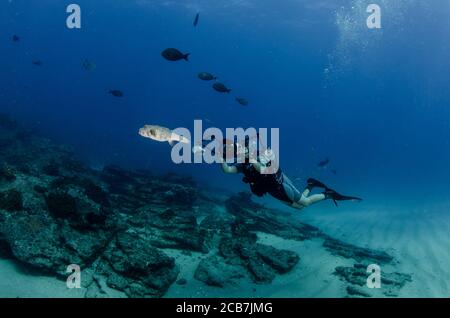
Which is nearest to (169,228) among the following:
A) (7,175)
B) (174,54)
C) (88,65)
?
(7,175)

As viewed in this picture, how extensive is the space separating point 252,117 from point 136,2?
97.7m

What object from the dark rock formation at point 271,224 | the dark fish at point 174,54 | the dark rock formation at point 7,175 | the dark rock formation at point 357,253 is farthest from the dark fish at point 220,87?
the dark rock formation at point 7,175

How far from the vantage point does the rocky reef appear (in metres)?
6.36

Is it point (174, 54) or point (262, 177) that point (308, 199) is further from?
point (174, 54)

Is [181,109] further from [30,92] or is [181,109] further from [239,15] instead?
[239,15]

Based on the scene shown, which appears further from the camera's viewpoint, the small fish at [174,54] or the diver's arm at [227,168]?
the small fish at [174,54]

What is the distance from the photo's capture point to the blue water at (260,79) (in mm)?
41719

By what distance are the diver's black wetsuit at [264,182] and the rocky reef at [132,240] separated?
1.90 metres

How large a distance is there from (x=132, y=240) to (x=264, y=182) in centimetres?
300

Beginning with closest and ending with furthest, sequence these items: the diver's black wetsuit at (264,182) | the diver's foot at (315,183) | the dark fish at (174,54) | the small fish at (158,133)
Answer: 1. the small fish at (158,133)
2. the diver's black wetsuit at (264,182)
3. the diver's foot at (315,183)
4. the dark fish at (174,54)

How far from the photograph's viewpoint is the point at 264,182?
6746 mm

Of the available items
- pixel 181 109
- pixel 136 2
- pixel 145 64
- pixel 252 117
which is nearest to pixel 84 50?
pixel 145 64

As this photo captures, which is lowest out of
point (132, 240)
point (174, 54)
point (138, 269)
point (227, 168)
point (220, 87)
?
point (138, 269)

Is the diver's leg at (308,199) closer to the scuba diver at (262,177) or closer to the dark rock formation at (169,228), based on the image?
the scuba diver at (262,177)
